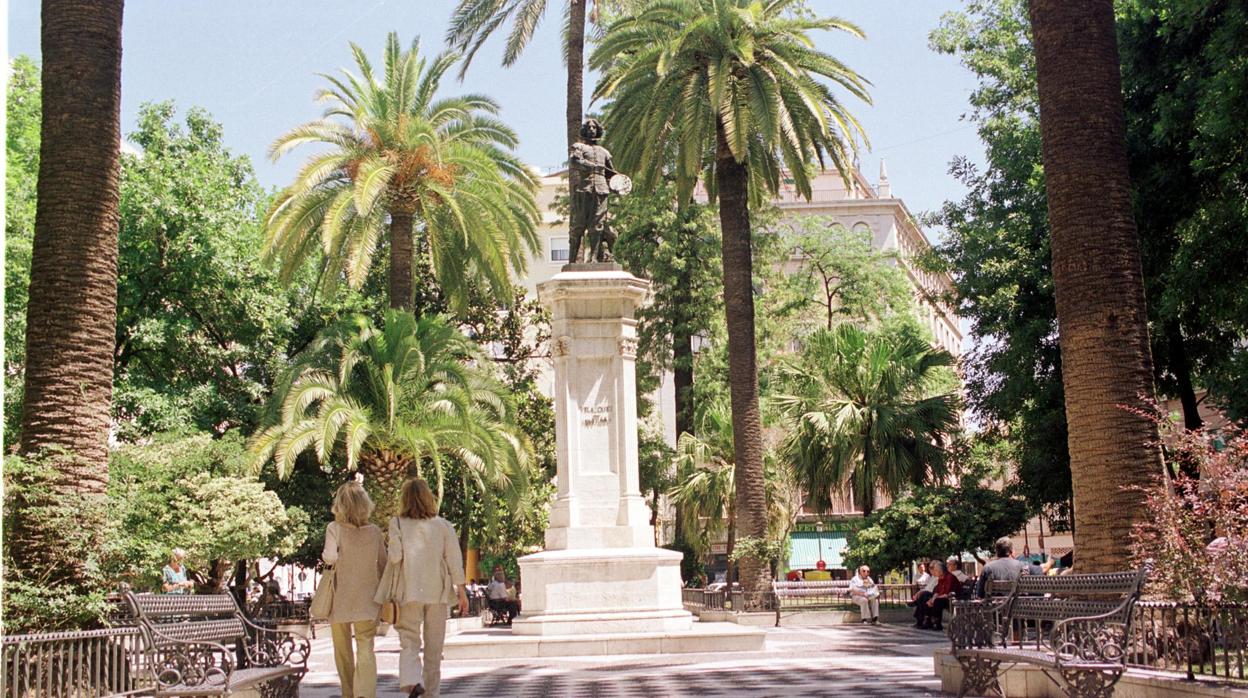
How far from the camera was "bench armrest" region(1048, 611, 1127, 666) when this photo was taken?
8422 mm

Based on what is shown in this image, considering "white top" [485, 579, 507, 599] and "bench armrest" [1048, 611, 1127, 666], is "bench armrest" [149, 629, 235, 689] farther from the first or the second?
"white top" [485, 579, 507, 599]

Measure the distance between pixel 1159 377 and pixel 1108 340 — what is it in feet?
51.1

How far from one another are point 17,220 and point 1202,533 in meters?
24.8

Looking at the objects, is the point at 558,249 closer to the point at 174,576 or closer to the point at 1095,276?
the point at 174,576

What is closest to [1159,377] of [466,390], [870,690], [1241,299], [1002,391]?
[1002,391]

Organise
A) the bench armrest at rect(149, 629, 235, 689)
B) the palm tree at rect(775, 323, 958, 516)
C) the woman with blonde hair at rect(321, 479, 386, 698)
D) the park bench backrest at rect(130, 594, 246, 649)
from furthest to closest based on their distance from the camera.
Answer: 1. the palm tree at rect(775, 323, 958, 516)
2. the woman with blonde hair at rect(321, 479, 386, 698)
3. the park bench backrest at rect(130, 594, 246, 649)
4. the bench armrest at rect(149, 629, 235, 689)

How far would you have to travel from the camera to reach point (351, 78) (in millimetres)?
31328

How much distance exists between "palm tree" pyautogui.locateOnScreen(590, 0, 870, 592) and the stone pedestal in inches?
284

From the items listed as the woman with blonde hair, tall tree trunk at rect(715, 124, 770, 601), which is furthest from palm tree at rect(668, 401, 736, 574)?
the woman with blonde hair

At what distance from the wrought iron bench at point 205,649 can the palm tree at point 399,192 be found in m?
18.6

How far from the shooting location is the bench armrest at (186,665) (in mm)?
8922

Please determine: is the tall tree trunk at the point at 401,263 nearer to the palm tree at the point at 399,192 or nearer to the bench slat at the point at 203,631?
the palm tree at the point at 399,192

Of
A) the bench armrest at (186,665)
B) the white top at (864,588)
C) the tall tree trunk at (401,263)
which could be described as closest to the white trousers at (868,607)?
the white top at (864,588)

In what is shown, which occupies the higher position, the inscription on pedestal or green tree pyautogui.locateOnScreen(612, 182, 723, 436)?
green tree pyautogui.locateOnScreen(612, 182, 723, 436)
